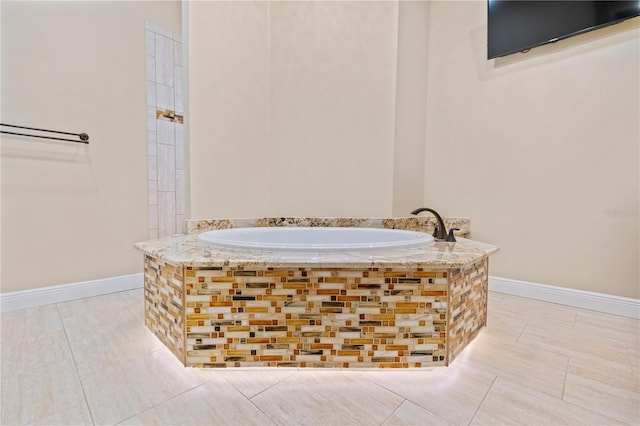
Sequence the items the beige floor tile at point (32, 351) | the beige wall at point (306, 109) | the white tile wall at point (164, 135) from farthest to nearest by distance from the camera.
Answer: the white tile wall at point (164, 135)
the beige wall at point (306, 109)
the beige floor tile at point (32, 351)

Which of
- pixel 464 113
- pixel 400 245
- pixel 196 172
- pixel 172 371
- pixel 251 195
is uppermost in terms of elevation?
pixel 464 113

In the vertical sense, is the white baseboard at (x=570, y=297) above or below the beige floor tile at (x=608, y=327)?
above

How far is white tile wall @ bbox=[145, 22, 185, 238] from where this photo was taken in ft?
7.66

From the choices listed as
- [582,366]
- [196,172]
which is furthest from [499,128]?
[196,172]

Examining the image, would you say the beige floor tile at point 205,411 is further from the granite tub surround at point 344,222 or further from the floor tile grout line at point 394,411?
the granite tub surround at point 344,222

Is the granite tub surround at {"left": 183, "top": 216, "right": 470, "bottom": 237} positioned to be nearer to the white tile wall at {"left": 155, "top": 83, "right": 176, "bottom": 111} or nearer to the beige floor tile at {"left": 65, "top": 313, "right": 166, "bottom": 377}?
the beige floor tile at {"left": 65, "top": 313, "right": 166, "bottom": 377}

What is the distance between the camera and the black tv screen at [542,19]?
1716 millimetres

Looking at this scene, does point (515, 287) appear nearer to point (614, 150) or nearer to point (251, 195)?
point (614, 150)

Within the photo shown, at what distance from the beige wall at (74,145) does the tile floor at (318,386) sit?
2.05ft

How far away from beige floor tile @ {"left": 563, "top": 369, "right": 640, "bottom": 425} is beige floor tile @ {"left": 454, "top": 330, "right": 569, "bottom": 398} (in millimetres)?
35

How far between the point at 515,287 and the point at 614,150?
3.50 ft

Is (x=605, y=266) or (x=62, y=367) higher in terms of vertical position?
(x=605, y=266)

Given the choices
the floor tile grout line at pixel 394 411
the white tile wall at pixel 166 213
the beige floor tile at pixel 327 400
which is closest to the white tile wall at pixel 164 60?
the white tile wall at pixel 166 213

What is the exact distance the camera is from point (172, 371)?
1.15 meters
